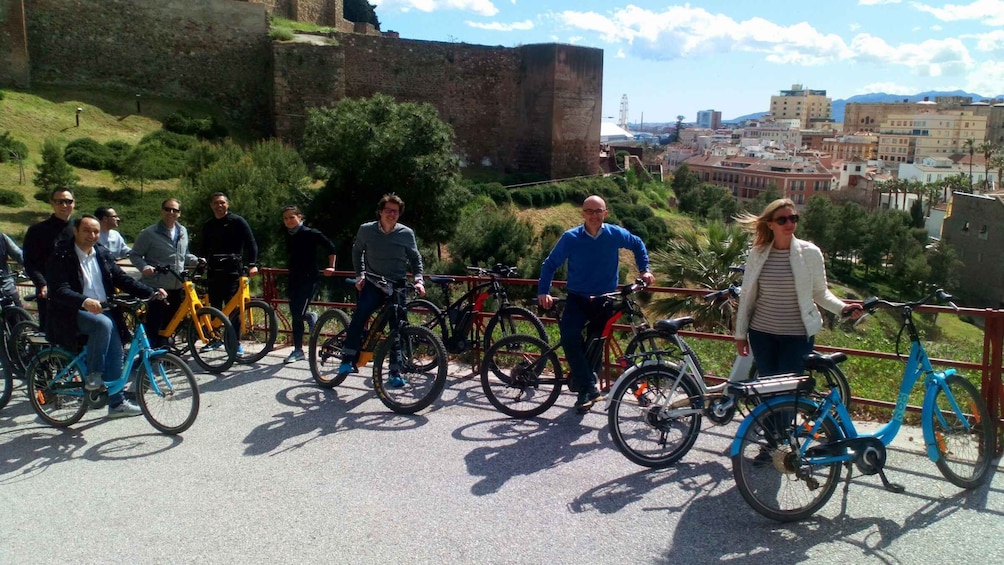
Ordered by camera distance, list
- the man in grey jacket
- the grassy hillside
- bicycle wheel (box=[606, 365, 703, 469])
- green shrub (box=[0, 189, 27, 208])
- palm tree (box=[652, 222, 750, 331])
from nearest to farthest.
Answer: bicycle wheel (box=[606, 365, 703, 469]) < the man in grey jacket < palm tree (box=[652, 222, 750, 331]) < green shrub (box=[0, 189, 27, 208]) < the grassy hillside

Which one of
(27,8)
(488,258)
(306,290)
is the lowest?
(488,258)

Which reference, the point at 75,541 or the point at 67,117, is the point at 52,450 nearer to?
the point at 75,541

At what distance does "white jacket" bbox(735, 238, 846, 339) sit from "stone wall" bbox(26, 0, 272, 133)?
88.9 ft

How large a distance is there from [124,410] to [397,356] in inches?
66.5

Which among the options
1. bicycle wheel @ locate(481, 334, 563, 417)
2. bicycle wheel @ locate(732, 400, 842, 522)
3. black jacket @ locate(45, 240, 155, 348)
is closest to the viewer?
bicycle wheel @ locate(732, 400, 842, 522)

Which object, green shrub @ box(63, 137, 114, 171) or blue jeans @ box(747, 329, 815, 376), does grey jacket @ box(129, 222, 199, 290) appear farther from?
green shrub @ box(63, 137, 114, 171)

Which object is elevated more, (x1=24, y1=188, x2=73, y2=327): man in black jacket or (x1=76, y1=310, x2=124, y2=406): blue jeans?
(x1=24, y1=188, x2=73, y2=327): man in black jacket

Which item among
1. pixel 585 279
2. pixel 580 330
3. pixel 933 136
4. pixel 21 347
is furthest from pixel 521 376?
pixel 933 136

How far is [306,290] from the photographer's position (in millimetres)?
6316

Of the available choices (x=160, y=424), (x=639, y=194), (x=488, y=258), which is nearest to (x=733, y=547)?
(x=160, y=424)

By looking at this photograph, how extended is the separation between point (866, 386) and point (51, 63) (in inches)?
1086

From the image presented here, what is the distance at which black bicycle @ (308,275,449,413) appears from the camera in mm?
4969

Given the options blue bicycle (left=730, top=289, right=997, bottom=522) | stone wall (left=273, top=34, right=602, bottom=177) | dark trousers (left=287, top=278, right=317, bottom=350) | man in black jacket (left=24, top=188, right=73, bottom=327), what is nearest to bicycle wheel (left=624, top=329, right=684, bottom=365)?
blue bicycle (left=730, top=289, right=997, bottom=522)

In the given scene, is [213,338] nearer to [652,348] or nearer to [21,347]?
[21,347]
